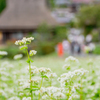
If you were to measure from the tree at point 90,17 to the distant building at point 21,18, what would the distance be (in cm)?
359

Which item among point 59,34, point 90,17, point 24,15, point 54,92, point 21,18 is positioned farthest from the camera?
point 24,15

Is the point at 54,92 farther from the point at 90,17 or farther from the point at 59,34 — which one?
the point at 90,17

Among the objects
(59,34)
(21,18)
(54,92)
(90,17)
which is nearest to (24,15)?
(21,18)

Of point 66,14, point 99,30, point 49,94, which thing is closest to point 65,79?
point 49,94


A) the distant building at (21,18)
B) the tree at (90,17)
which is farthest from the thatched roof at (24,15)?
the tree at (90,17)

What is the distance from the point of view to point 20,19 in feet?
101

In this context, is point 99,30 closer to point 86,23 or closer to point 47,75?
point 86,23

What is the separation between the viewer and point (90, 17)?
30.6 meters

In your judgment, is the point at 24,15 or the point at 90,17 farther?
the point at 24,15

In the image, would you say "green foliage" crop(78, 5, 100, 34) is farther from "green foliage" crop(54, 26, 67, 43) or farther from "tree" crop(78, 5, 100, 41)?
"green foliage" crop(54, 26, 67, 43)

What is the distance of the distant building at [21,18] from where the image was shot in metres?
29.9

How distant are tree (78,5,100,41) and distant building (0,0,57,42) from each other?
3.59 m

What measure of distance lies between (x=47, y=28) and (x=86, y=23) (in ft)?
23.3

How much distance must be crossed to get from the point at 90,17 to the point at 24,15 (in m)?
8.40
